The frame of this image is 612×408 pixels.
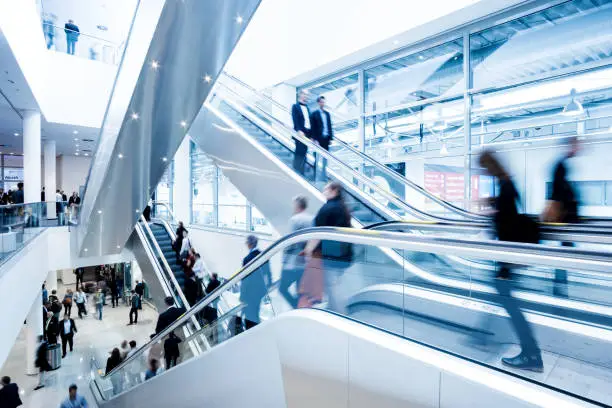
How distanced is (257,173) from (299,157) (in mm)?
873

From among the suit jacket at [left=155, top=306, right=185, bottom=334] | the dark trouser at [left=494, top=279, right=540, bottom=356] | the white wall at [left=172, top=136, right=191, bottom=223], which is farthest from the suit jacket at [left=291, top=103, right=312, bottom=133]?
the white wall at [left=172, top=136, right=191, bottom=223]

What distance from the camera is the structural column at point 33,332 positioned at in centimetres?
1121

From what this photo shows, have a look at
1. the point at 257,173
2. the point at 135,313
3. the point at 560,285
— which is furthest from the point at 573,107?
the point at 135,313

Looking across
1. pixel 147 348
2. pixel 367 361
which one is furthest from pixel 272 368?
pixel 147 348

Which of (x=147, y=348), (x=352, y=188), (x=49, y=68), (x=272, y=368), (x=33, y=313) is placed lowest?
(x=33, y=313)

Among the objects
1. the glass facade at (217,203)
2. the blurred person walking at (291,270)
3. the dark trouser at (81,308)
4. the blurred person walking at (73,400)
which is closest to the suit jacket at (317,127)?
the blurred person walking at (291,270)

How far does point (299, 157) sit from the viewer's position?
680cm

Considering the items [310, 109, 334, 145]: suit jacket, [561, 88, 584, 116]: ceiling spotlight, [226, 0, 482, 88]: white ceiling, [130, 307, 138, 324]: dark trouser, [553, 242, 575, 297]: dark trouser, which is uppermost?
[226, 0, 482, 88]: white ceiling

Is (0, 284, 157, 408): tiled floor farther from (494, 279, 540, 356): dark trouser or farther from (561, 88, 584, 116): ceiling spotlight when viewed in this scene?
(561, 88, 584, 116): ceiling spotlight

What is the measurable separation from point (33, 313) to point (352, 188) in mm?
11278

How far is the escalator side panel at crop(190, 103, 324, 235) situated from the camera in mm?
6449

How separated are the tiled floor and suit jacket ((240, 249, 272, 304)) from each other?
5913mm

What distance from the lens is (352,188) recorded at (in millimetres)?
6270

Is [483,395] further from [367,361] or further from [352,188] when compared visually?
[352,188]
